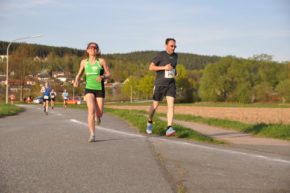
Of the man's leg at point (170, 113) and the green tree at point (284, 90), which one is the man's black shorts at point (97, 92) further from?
the green tree at point (284, 90)

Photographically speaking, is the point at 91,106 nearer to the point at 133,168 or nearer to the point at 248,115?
the point at 133,168

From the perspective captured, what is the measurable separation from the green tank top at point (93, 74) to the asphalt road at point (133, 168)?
149 cm

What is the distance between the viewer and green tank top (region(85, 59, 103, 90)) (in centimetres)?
957

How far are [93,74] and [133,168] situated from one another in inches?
166

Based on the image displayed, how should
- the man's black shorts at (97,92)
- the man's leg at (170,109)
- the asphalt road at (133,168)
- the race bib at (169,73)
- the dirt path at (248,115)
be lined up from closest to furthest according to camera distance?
the asphalt road at (133,168) < the man's black shorts at (97,92) < the man's leg at (170,109) < the race bib at (169,73) < the dirt path at (248,115)

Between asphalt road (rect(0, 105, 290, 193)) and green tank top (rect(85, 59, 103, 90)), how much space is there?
1495 millimetres

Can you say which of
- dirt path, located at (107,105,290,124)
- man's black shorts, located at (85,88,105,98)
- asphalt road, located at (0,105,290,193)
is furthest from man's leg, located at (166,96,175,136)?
dirt path, located at (107,105,290,124)

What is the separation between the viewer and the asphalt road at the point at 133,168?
15.3 ft

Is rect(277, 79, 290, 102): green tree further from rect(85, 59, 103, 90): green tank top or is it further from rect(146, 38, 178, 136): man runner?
rect(85, 59, 103, 90): green tank top

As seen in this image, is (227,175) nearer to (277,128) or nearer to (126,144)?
(126,144)

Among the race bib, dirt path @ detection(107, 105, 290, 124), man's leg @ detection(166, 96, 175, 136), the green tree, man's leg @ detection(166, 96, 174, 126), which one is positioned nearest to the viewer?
man's leg @ detection(166, 96, 175, 136)

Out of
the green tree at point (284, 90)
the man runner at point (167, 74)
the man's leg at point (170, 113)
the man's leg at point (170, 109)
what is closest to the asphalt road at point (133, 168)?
the man's leg at point (170, 113)

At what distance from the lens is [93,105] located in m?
9.48

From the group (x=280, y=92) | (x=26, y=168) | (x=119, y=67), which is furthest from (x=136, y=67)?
(x=26, y=168)
